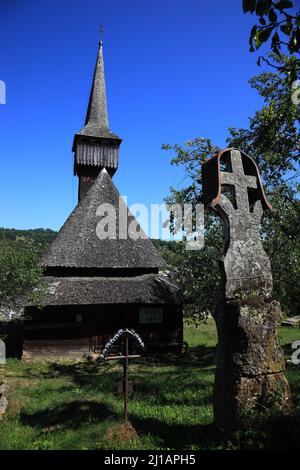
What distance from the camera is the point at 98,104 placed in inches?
1134

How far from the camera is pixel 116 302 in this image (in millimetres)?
18109

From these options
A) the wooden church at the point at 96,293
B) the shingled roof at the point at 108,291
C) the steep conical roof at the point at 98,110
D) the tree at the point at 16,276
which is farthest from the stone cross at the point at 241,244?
the steep conical roof at the point at 98,110

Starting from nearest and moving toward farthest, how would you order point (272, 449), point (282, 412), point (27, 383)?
point (272, 449), point (282, 412), point (27, 383)

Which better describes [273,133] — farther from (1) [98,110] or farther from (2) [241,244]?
(1) [98,110]

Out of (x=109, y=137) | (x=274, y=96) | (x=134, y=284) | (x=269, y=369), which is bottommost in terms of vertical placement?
(x=269, y=369)

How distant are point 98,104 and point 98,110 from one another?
0.57 m

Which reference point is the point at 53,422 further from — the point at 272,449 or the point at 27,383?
the point at 27,383

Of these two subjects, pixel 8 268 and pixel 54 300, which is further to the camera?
pixel 54 300

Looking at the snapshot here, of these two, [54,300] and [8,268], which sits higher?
[8,268]

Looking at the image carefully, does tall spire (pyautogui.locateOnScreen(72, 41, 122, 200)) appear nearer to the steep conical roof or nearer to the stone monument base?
the steep conical roof

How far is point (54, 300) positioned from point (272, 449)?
14136 millimetres

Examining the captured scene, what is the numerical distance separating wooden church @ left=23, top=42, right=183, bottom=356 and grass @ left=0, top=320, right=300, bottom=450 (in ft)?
6.89

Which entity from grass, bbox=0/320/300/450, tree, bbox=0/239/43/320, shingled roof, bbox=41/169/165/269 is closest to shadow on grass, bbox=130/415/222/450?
grass, bbox=0/320/300/450

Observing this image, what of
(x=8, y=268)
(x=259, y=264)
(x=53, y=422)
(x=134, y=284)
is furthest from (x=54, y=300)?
(x=259, y=264)
